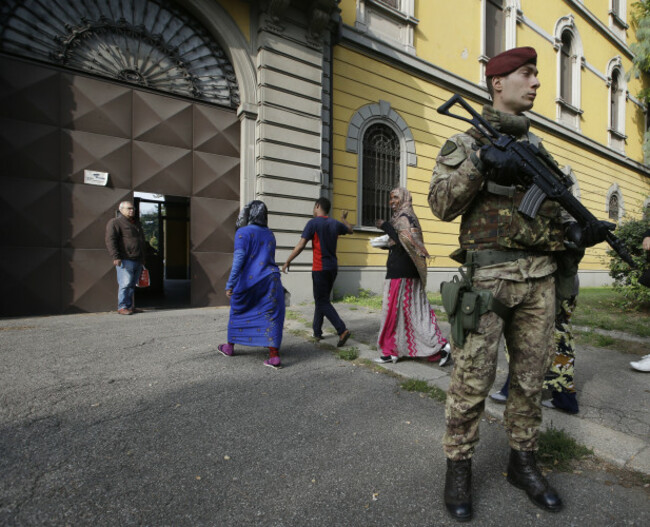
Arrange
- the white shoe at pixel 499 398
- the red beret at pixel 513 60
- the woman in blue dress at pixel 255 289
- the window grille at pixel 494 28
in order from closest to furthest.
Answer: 1. the red beret at pixel 513 60
2. the white shoe at pixel 499 398
3. the woman in blue dress at pixel 255 289
4. the window grille at pixel 494 28

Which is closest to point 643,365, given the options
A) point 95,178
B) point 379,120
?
point 379,120

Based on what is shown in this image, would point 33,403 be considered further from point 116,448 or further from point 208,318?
point 208,318

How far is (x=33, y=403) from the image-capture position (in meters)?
2.64

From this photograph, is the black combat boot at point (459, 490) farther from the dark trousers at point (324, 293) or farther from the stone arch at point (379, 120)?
the stone arch at point (379, 120)

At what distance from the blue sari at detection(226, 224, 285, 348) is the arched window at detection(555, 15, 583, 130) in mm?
14922

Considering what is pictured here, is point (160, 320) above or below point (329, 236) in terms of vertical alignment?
below

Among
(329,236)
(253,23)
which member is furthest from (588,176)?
(329,236)

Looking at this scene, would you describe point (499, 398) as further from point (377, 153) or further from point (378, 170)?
point (377, 153)

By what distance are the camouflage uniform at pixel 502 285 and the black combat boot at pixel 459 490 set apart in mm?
46

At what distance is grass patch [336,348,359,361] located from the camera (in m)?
3.99

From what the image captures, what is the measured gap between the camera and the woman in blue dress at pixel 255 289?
369 cm

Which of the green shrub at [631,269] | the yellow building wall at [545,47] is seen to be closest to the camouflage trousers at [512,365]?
the green shrub at [631,269]

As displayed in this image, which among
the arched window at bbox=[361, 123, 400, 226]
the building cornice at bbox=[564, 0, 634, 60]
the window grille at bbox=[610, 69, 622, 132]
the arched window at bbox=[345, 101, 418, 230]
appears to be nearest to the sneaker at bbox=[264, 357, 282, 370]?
the arched window at bbox=[345, 101, 418, 230]

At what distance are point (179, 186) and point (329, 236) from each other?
394 centimetres
